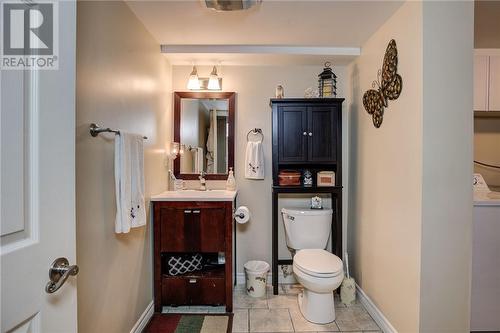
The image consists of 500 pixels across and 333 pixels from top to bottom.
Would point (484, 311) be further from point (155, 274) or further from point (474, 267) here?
point (155, 274)

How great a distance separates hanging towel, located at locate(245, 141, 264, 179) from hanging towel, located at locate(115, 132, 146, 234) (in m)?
1.14

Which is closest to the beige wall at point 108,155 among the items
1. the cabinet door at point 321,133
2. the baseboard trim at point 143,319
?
the baseboard trim at point 143,319

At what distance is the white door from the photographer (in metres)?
0.61

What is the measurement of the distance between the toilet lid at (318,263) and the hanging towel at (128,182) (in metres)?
1.26

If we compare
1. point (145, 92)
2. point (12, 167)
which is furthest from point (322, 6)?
point (12, 167)

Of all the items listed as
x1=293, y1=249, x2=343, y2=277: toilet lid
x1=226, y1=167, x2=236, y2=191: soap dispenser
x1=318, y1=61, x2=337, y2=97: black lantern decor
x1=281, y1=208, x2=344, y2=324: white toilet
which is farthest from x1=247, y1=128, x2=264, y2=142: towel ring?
x1=293, y1=249, x2=343, y2=277: toilet lid

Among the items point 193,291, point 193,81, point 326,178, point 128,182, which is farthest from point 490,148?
point 128,182

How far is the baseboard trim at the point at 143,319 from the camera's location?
183 cm

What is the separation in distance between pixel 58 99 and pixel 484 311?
274 centimetres

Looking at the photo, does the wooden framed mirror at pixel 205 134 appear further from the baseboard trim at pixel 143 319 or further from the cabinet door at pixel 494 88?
the cabinet door at pixel 494 88

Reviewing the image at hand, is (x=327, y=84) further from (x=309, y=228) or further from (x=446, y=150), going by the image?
(x=309, y=228)

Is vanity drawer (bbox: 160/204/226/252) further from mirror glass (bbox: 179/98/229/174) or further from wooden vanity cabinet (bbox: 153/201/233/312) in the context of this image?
mirror glass (bbox: 179/98/229/174)

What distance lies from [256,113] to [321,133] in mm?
711

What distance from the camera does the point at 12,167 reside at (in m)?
0.62
